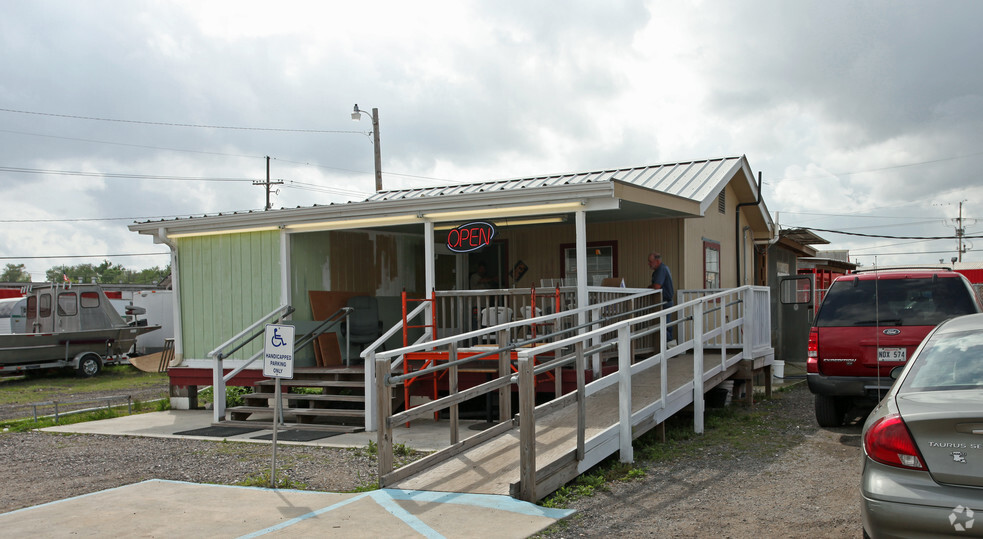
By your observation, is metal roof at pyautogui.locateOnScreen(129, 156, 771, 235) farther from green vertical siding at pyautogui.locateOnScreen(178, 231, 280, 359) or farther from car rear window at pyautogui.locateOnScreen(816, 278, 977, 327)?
car rear window at pyautogui.locateOnScreen(816, 278, 977, 327)

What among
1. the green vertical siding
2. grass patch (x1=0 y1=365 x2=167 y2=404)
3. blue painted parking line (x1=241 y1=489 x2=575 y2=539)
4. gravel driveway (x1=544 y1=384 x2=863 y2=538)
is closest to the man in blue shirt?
gravel driveway (x1=544 y1=384 x2=863 y2=538)

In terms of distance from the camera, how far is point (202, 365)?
12.7 metres

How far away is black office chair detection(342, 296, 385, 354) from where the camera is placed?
1244 centimetres

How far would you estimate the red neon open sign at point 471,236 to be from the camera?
10.3 m

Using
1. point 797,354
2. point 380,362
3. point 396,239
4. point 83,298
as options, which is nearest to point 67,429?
point 396,239

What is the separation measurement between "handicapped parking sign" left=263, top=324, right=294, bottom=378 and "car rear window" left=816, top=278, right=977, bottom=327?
224 inches

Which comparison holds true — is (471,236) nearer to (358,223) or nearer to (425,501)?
(358,223)

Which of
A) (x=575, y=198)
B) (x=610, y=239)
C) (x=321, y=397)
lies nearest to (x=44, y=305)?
(x=321, y=397)

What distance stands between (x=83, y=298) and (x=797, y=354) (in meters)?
19.0

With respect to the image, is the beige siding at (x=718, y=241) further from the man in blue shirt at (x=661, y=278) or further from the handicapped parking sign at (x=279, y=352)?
the handicapped parking sign at (x=279, y=352)

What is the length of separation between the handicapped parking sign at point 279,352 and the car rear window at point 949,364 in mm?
5169

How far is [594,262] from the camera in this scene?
13.2 m

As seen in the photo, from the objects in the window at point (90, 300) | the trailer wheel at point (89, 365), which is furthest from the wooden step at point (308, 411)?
the window at point (90, 300)

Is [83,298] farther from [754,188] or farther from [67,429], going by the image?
[754,188]
